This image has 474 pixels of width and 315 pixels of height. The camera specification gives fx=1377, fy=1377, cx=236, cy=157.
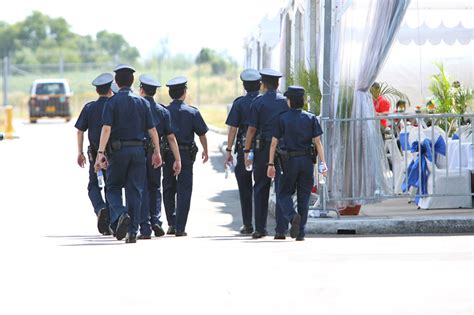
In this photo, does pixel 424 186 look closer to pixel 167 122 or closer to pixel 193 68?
pixel 167 122

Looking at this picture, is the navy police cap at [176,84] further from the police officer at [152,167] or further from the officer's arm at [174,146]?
the officer's arm at [174,146]

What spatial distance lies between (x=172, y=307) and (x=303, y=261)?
284cm

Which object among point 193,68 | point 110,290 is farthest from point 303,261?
point 193,68

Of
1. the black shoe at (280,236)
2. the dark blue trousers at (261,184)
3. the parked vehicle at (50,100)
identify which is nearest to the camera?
the black shoe at (280,236)

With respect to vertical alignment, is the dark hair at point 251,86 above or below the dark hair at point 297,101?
above

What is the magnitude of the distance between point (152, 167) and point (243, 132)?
3.53 ft

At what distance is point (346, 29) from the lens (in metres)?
15.7

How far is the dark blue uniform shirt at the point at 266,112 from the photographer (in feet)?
48.0

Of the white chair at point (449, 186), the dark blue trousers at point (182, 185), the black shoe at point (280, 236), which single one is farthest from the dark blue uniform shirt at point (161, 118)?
the white chair at point (449, 186)

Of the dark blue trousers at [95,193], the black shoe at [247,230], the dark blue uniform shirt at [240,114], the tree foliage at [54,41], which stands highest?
the tree foliage at [54,41]

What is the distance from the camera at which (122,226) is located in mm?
13852

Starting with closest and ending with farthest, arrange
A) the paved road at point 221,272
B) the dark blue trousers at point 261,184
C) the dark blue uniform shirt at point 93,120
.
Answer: the paved road at point 221,272, the dark blue trousers at point 261,184, the dark blue uniform shirt at point 93,120

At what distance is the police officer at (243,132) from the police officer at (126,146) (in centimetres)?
107

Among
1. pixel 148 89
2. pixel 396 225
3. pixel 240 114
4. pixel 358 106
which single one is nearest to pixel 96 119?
pixel 148 89
